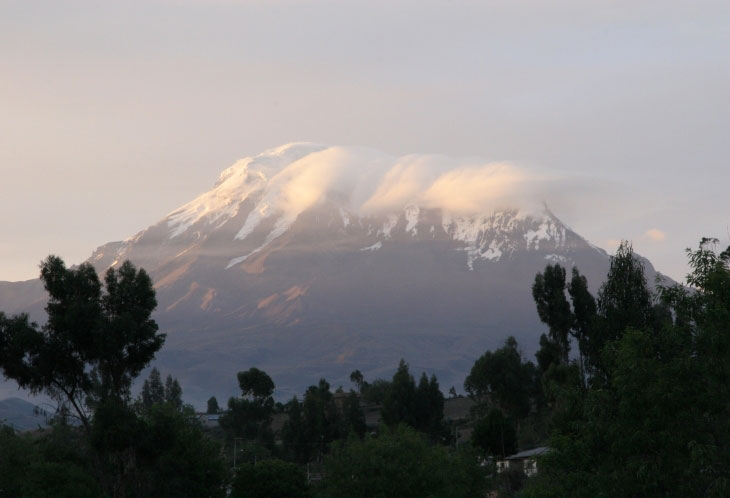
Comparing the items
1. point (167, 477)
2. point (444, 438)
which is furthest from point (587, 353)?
point (444, 438)

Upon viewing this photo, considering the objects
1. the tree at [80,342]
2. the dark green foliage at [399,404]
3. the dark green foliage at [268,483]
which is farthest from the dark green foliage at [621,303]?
the dark green foliage at [399,404]

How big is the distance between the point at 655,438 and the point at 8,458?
50.3 m

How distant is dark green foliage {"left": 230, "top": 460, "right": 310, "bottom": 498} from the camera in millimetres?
101750

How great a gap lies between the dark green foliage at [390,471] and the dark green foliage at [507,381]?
8075 cm

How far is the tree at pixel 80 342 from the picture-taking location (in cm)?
7306

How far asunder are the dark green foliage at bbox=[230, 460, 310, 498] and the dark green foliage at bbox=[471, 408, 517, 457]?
3631 cm

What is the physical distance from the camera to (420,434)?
307 feet

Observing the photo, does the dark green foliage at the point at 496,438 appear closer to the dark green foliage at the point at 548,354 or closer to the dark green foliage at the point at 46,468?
the dark green foliage at the point at 548,354

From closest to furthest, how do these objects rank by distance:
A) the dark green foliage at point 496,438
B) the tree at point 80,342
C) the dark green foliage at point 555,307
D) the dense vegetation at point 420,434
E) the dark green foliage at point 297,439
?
the dense vegetation at point 420,434 < the tree at point 80,342 < the dark green foliage at point 496,438 < the dark green foliage at point 555,307 < the dark green foliage at point 297,439

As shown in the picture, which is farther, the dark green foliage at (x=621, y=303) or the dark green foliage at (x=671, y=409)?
the dark green foliage at (x=621, y=303)

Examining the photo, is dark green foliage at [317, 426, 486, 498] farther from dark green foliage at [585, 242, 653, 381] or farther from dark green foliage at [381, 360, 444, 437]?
dark green foliage at [381, 360, 444, 437]

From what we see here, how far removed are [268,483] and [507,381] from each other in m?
70.2

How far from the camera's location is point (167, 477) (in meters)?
77.9

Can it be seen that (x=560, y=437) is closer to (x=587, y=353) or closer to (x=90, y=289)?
(x=90, y=289)
